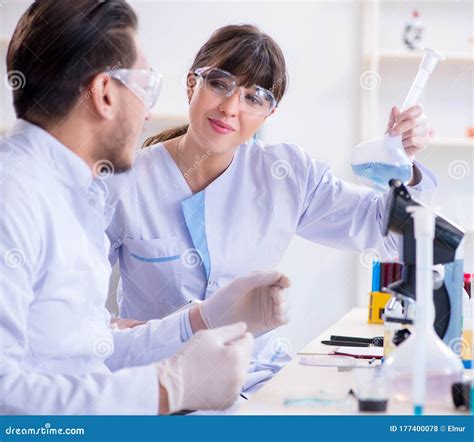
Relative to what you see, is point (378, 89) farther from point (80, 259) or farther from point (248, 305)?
point (80, 259)

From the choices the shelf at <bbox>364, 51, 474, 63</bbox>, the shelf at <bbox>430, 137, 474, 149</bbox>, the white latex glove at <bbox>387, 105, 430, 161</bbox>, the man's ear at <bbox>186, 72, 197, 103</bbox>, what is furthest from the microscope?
the shelf at <bbox>364, 51, 474, 63</bbox>

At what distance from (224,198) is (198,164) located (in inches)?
Answer: 4.9

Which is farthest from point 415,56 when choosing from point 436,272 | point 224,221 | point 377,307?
point 436,272

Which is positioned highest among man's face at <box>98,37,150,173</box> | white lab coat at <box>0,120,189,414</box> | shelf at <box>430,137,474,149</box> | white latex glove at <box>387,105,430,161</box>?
shelf at <box>430,137,474,149</box>

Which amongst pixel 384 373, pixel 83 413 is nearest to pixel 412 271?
pixel 384 373

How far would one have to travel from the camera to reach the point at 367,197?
2.11 metres

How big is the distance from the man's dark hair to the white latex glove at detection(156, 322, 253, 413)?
0.54m

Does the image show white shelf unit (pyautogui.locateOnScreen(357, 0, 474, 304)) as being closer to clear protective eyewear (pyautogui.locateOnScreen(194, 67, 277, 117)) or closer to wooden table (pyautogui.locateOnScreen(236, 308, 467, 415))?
clear protective eyewear (pyautogui.locateOnScreen(194, 67, 277, 117))

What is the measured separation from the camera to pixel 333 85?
4.10 metres

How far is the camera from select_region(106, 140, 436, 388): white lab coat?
1.98 m

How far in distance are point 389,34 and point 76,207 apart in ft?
9.85

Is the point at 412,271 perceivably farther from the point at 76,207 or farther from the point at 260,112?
the point at 260,112

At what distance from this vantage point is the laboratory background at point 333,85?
3990mm
